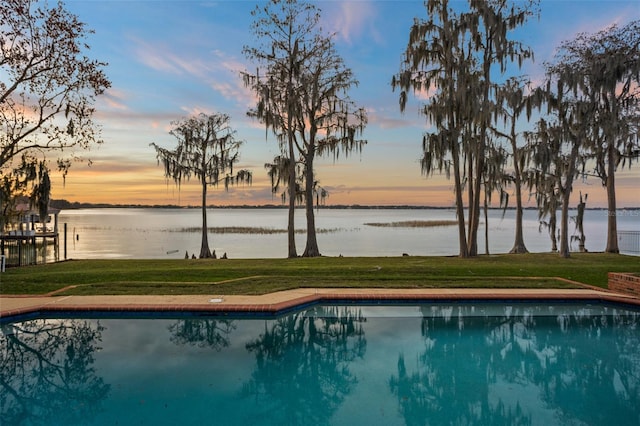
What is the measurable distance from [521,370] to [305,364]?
326 cm

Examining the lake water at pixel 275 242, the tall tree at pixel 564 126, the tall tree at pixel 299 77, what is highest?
the tall tree at pixel 299 77

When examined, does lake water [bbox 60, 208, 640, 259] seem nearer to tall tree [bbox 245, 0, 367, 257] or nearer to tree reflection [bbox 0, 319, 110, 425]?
tall tree [bbox 245, 0, 367, 257]

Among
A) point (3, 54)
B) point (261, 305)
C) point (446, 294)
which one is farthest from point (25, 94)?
point (446, 294)

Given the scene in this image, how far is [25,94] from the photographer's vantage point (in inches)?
494

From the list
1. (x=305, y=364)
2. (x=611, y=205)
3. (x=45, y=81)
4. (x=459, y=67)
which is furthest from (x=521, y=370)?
(x=611, y=205)

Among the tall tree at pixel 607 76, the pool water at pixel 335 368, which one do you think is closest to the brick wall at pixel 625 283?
the pool water at pixel 335 368

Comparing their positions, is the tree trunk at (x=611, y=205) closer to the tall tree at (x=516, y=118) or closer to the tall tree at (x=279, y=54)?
the tall tree at (x=516, y=118)

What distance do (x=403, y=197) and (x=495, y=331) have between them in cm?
4138

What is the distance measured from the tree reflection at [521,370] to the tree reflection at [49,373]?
3.94 metres

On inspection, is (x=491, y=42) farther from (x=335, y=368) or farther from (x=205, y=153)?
(x=205, y=153)

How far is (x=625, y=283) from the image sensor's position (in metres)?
9.98

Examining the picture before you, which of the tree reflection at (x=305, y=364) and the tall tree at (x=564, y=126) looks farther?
the tall tree at (x=564, y=126)

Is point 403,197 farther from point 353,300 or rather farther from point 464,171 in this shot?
point 353,300

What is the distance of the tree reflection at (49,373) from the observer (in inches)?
193
